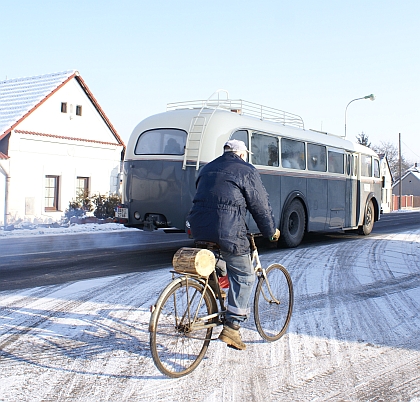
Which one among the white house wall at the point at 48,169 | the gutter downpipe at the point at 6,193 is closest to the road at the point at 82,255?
the gutter downpipe at the point at 6,193

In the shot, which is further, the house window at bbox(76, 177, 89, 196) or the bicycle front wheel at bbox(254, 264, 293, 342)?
the house window at bbox(76, 177, 89, 196)

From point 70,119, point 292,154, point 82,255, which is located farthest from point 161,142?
point 70,119

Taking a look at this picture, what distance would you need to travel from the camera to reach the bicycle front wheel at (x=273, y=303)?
553 cm

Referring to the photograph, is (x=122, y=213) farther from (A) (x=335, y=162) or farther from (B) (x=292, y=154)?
(A) (x=335, y=162)

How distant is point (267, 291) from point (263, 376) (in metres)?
1.17

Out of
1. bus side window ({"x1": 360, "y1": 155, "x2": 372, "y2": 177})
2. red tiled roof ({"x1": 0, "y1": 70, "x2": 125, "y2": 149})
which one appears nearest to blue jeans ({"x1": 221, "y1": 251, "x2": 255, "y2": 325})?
bus side window ({"x1": 360, "y1": 155, "x2": 372, "y2": 177})

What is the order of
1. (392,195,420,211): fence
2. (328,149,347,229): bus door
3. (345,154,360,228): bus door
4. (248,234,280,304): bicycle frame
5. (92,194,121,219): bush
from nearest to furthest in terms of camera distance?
Answer: (248,234,280,304): bicycle frame, (328,149,347,229): bus door, (345,154,360,228): bus door, (92,194,121,219): bush, (392,195,420,211): fence

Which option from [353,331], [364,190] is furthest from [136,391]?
[364,190]

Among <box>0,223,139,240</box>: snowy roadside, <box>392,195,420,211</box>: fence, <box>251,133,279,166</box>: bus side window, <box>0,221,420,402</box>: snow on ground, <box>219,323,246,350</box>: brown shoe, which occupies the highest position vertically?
<box>392,195,420,211</box>: fence

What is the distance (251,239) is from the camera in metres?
5.21

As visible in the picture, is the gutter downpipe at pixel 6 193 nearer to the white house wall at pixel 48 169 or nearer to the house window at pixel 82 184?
the white house wall at pixel 48 169

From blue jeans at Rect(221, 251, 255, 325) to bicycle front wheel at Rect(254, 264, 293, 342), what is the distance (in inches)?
19.0

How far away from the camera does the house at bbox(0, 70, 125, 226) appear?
81.1ft

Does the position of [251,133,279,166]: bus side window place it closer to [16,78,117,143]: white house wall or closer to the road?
the road
